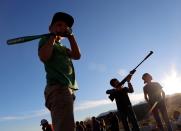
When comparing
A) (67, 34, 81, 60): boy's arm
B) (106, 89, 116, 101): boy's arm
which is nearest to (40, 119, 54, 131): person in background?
(106, 89, 116, 101): boy's arm

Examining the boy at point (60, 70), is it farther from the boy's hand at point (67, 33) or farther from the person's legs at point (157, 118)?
the person's legs at point (157, 118)

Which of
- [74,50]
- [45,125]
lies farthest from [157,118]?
[74,50]

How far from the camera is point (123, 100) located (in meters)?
9.84

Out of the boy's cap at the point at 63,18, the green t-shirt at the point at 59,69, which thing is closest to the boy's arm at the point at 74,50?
the green t-shirt at the point at 59,69

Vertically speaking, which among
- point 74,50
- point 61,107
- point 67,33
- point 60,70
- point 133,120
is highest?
point 67,33

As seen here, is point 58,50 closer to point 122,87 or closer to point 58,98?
point 58,98

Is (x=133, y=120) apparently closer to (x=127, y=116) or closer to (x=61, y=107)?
(x=127, y=116)

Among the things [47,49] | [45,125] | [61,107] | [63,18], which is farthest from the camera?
[45,125]

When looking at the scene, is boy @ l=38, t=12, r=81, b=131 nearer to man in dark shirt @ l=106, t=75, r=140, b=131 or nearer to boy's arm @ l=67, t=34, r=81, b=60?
boy's arm @ l=67, t=34, r=81, b=60

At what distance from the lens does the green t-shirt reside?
387 cm

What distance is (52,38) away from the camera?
3885 mm

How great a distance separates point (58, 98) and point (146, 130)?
13124mm

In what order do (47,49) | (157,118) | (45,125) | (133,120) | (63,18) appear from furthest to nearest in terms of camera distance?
(45,125), (157,118), (133,120), (63,18), (47,49)

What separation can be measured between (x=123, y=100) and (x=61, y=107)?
6.34 metres
